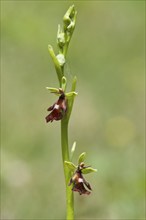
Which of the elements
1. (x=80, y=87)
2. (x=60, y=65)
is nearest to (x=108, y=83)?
(x=80, y=87)

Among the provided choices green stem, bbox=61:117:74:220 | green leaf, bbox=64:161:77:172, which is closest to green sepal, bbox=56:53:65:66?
green stem, bbox=61:117:74:220

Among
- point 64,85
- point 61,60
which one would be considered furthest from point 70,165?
point 61,60

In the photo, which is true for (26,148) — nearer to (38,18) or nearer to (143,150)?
(143,150)

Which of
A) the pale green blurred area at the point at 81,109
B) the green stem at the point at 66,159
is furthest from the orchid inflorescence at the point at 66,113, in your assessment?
the pale green blurred area at the point at 81,109

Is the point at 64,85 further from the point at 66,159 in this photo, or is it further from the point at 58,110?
the point at 66,159

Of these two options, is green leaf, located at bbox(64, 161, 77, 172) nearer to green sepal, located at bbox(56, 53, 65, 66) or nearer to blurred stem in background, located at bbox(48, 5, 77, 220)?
blurred stem in background, located at bbox(48, 5, 77, 220)

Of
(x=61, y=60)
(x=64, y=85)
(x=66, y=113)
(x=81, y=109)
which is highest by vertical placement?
(x=61, y=60)

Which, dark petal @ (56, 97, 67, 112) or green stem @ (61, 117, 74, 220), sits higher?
dark petal @ (56, 97, 67, 112)

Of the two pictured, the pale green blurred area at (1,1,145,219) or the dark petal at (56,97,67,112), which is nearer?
the dark petal at (56,97,67,112)
